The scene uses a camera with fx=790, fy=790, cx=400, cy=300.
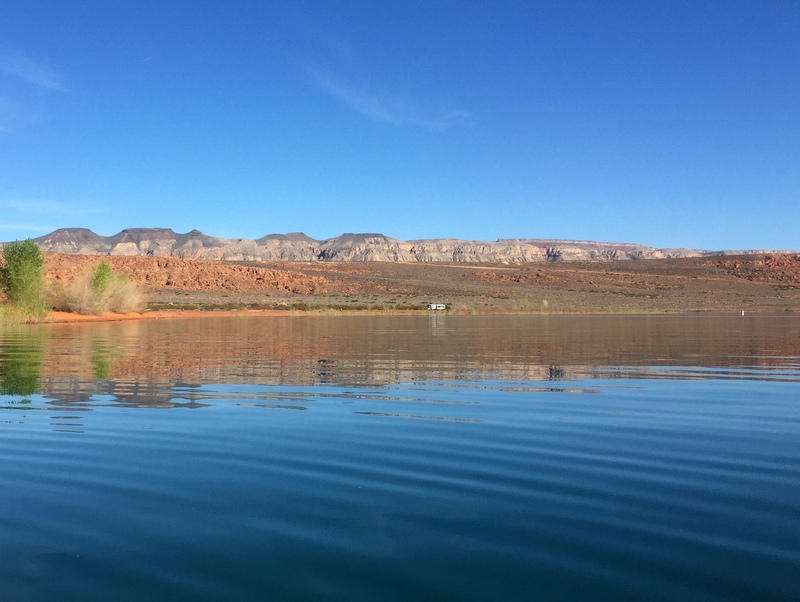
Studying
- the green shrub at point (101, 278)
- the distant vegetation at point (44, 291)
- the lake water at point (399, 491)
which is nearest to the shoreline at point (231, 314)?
the distant vegetation at point (44, 291)

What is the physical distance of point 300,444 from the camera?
664 centimetres

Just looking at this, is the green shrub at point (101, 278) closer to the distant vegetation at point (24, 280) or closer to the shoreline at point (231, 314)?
the shoreline at point (231, 314)

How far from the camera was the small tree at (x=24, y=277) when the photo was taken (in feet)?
131

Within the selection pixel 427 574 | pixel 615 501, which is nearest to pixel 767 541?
pixel 615 501

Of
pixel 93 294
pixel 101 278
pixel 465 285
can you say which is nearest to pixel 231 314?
pixel 101 278

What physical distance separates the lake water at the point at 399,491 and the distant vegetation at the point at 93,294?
37.4 meters

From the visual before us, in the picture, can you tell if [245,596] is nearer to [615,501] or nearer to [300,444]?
[615,501]

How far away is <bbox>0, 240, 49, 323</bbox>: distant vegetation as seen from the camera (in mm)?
39375

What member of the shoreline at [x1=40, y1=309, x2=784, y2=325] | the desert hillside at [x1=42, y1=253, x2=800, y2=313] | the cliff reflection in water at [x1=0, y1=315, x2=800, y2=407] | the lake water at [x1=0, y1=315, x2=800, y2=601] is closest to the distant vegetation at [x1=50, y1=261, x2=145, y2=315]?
the shoreline at [x1=40, y1=309, x2=784, y2=325]

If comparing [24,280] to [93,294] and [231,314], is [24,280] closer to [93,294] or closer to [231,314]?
[93,294]

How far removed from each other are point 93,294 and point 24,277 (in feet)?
20.8

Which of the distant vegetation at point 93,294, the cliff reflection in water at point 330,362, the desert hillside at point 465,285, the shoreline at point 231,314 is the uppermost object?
the desert hillside at point 465,285

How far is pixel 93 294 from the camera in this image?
4641 centimetres

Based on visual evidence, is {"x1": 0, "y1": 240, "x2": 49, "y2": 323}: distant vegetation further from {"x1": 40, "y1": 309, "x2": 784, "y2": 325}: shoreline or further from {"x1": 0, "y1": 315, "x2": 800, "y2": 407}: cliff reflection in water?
{"x1": 0, "y1": 315, "x2": 800, "y2": 407}: cliff reflection in water
